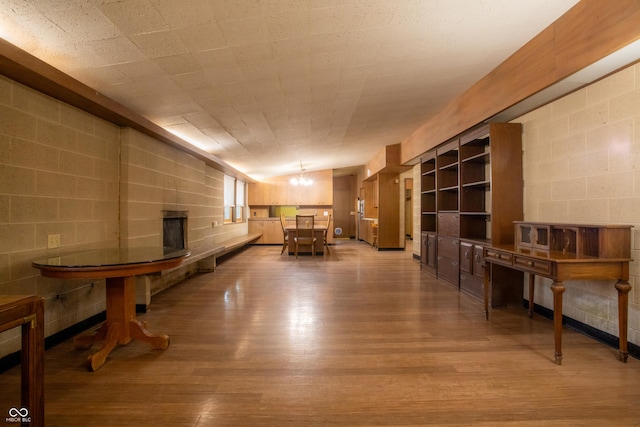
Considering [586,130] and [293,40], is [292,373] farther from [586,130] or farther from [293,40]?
[586,130]

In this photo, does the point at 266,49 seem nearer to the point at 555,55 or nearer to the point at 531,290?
the point at 555,55

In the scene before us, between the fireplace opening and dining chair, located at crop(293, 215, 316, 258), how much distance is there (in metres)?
2.77

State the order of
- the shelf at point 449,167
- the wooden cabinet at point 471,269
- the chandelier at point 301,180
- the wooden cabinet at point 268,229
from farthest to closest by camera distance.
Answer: the wooden cabinet at point 268,229 < the chandelier at point 301,180 < the shelf at point 449,167 < the wooden cabinet at point 471,269

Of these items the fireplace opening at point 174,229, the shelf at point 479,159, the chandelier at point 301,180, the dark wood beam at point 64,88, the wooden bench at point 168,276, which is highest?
the chandelier at point 301,180

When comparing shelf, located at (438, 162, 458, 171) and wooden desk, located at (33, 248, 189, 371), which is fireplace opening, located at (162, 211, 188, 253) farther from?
shelf, located at (438, 162, 458, 171)

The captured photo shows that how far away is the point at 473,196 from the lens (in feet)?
12.8

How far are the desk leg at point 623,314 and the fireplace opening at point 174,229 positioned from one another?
4.42 m

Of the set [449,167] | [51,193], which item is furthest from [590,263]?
[51,193]

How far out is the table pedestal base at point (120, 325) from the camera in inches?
83.5

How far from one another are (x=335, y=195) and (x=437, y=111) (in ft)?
25.3

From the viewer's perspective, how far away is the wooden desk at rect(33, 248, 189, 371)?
73.8 inches

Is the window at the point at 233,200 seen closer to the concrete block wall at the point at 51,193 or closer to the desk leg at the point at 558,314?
the concrete block wall at the point at 51,193

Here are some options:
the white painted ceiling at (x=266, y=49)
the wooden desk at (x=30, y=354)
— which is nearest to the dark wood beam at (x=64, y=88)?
the white painted ceiling at (x=266, y=49)

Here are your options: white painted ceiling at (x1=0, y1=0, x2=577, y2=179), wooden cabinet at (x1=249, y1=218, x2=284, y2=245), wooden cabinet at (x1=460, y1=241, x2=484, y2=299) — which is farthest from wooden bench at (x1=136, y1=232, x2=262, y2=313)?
wooden cabinet at (x1=460, y1=241, x2=484, y2=299)
